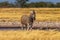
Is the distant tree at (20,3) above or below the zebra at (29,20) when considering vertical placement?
below

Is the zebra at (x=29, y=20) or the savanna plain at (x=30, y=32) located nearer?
the savanna plain at (x=30, y=32)

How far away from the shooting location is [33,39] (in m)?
14.9

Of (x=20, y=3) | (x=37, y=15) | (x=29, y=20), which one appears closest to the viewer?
(x=29, y=20)

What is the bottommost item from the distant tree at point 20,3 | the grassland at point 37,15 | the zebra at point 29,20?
the distant tree at point 20,3

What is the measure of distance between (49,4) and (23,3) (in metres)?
12.2

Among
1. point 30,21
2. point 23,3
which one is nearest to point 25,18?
point 30,21

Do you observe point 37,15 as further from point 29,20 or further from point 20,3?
point 20,3

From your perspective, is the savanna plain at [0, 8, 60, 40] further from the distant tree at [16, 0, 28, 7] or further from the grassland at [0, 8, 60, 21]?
the distant tree at [16, 0, 28, 7]

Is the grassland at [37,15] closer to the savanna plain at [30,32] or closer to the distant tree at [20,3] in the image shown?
the savanna plain at [30,32]

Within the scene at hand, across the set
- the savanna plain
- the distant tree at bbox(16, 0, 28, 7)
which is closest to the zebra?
the savanna plain

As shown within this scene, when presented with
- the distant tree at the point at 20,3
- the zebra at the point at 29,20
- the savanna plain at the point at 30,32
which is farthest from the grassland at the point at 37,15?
the distant tree at the point at 20,3

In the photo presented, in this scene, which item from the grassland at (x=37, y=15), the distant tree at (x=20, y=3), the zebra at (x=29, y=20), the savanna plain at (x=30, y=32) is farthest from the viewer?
the distant tree at (x=20, y=3)

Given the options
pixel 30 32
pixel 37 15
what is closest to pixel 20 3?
pixel 37 15

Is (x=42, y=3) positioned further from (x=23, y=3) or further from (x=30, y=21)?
(x=30, y=21)
